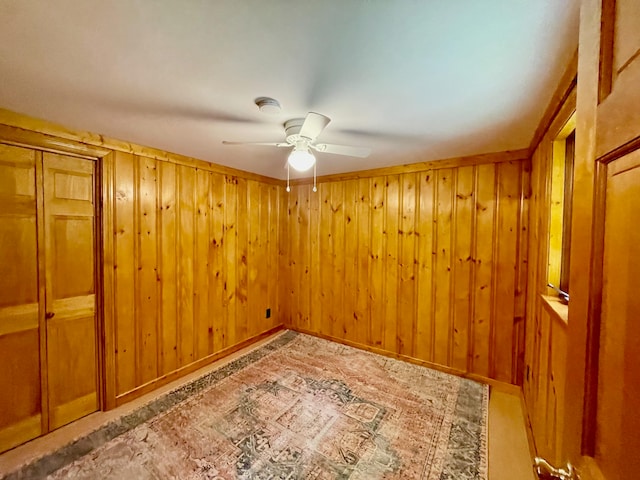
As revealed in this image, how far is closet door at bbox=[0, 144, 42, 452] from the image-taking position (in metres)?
1.75

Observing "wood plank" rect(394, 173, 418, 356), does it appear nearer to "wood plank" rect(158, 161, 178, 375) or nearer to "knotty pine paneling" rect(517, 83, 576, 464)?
"knotty pine paneling" rect(517, 83, 576, 464)

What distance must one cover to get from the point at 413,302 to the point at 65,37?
3.19 meters

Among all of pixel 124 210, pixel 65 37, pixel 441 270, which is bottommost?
pixel 441 270

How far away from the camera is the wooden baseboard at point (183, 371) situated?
2.30 metres

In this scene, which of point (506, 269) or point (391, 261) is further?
point (391, 261)

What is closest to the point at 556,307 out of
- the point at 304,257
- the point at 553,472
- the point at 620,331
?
the point at 553,472

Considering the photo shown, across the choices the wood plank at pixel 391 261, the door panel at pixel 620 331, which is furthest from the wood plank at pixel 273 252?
the door panel at pixel 620 331

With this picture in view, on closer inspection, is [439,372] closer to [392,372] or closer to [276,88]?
[392,372]

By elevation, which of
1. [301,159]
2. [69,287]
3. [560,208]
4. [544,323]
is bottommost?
[544,323]

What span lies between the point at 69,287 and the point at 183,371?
4.28 feet

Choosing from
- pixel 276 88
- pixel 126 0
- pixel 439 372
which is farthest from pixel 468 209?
pixel 126 0

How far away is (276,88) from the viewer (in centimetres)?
140

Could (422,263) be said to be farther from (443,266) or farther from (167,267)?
(167,267)

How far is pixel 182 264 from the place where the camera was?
2.71 m
